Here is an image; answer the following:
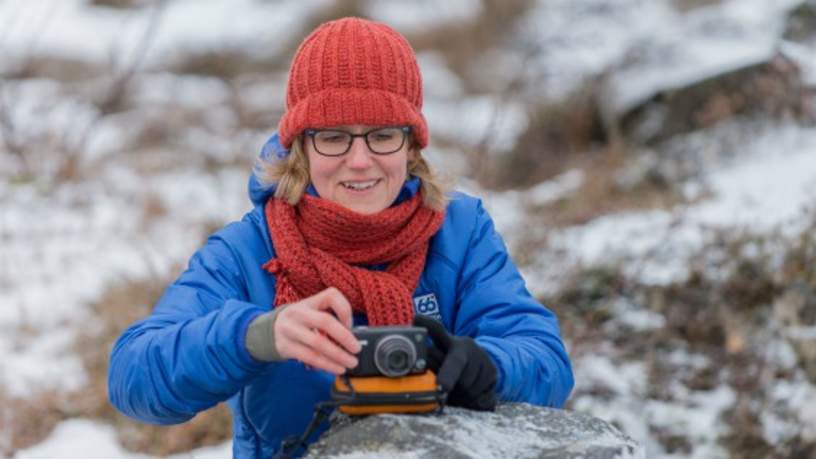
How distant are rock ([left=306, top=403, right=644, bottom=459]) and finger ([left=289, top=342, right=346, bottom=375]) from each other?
0.48 feet

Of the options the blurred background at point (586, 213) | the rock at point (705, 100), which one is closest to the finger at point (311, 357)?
the blurred background at point (586, 213)

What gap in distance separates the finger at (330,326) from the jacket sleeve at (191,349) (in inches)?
6.4

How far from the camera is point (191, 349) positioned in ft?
6.68

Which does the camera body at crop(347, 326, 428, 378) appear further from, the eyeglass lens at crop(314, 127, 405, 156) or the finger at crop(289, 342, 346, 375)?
the eyeglass lens at crop(314, 127, 405, 156)

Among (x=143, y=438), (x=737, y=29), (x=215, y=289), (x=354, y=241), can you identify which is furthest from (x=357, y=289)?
(x=737, y=29)

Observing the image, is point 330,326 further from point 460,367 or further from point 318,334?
point 460,367

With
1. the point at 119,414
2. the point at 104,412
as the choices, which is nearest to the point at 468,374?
the point at 119,414

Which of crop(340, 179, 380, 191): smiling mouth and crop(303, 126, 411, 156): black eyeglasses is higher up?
crop(303, 126, 411, 156): black eyeglasses

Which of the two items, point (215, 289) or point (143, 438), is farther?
point (143, 438)

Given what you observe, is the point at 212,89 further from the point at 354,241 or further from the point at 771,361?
the point at 354,241

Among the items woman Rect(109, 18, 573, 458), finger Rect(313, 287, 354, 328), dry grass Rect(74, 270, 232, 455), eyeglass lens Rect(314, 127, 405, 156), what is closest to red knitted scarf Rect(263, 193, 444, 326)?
woman Rect(109, 18, 573, 458)

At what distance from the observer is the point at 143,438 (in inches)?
170

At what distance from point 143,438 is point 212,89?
27.3 feet

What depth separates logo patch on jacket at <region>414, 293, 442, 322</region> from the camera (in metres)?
2.41
